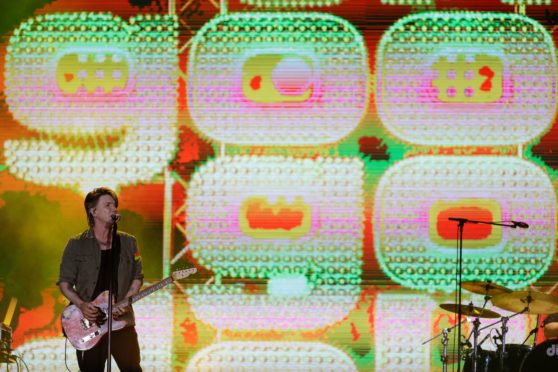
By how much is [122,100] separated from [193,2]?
86cm

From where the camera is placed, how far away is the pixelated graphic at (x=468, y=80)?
5.91 meters

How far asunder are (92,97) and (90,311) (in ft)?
7.43

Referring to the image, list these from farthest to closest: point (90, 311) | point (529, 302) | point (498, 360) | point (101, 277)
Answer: point (498, 360) < point (529, 302) < point (101, 277) < point (90, 311)

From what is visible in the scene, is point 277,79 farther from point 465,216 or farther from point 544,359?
point 544,359

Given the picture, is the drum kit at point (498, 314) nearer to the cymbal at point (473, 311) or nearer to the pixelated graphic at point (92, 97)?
the cymbal at point (473, 311)

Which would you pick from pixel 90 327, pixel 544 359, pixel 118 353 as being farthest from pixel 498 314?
pixel 90 327

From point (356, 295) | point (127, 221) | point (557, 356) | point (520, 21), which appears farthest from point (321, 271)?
point (520, 21)

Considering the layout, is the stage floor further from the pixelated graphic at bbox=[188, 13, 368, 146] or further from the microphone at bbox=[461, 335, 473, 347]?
the pixelated graphic at bbox=[188, 13, 368, 146]

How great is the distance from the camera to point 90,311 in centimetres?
418

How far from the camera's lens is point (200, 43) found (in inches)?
236

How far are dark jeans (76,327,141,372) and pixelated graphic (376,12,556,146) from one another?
2.58m

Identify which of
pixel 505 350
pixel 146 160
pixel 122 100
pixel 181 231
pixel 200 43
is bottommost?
pixel 505 350

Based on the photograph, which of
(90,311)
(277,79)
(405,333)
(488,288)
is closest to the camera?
(90,311)

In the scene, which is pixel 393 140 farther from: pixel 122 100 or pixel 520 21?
pixel 122 100
